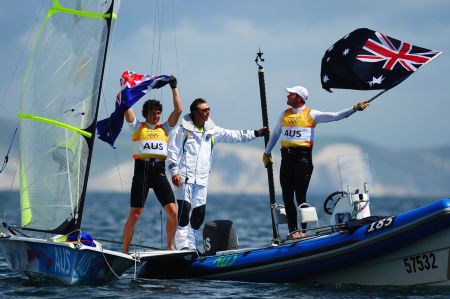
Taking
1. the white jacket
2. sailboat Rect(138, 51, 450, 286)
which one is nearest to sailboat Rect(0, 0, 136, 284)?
the white jacket

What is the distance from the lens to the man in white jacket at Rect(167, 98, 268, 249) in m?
12.8

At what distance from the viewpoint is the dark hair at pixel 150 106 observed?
12.7 meters

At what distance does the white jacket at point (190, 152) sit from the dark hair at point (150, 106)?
437 mm

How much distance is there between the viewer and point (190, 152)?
42.4 ft

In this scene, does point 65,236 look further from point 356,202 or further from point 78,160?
point 356,202

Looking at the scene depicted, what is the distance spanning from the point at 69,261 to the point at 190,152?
8.17 feet

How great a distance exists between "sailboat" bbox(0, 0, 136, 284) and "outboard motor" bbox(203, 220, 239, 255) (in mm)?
1931

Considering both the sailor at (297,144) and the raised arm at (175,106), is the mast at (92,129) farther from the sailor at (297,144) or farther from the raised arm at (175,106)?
the sailor at (297,144)

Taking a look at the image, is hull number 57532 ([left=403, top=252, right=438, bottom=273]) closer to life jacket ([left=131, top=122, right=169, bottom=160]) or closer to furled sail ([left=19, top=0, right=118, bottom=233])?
life jacket ([left=131, top=122, right=169, bottom=160])

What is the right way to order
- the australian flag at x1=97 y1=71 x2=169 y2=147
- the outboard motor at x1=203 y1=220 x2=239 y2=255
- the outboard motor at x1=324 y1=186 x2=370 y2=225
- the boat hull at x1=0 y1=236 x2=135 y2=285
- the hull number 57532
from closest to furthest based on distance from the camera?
1. the hull number 57532
2. the boat hull at x1=0 y1=236 x2=135 y2=285
3. the outboard motor at x1=324 y1=186 x2=370 y2=225
4. the australian flag at x1=97 y1=71 x2=169 y2=147
5. the outboard motor at x1=203 y1=220 x2=239 y2=255

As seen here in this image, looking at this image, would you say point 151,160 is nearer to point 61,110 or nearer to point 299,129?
point 61,110

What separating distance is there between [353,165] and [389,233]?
5.61ft

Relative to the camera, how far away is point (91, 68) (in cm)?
1260

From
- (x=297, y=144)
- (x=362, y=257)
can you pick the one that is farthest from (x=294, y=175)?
(x=362, y=257)
